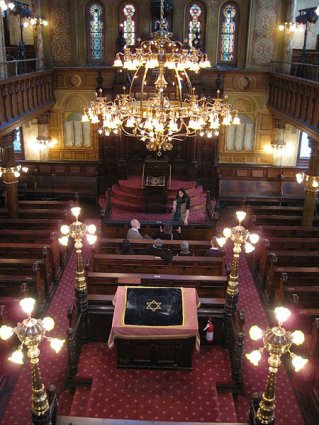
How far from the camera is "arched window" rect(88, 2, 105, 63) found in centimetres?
1880

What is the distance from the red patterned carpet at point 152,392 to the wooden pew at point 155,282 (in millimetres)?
1393

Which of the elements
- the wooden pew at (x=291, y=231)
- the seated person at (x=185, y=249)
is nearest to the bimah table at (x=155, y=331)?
the seated person at (x=185, y=249)

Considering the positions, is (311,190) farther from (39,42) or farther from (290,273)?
(39,42)

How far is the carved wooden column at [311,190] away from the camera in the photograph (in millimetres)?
14328

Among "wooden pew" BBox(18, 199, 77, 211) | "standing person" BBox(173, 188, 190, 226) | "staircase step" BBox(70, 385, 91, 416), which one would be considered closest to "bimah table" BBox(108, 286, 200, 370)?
"staircase step" BBox(70, 385, 91, 416)

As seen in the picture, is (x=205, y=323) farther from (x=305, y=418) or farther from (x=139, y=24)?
(x=139, y=24)

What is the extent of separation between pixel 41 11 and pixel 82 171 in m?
6.89

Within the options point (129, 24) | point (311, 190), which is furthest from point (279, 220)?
point (129, 24)

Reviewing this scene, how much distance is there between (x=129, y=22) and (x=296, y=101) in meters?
8.19

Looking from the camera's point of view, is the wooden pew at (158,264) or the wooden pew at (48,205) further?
the wooden pew at (48,205)

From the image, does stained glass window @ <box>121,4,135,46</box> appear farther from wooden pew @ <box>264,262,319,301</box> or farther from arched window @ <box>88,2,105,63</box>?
wooden pew @ <box>264,262,319,301</box>

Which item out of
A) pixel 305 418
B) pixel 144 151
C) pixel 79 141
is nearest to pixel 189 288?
pixel 305 418

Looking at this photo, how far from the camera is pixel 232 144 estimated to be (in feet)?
66.5

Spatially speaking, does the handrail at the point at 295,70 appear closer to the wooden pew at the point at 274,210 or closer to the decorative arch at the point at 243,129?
the decorative arch at the point at 243,129
